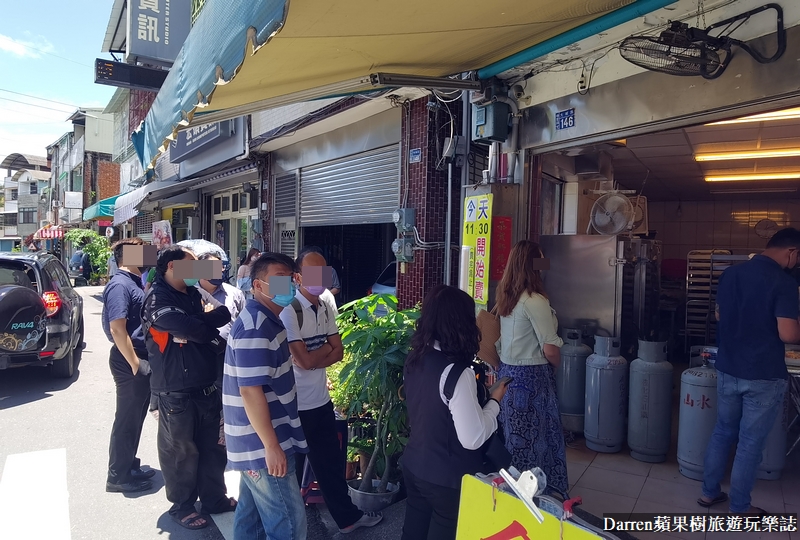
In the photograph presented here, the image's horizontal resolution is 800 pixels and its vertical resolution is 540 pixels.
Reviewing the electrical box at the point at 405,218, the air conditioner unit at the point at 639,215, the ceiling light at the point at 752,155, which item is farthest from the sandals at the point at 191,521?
the ceiling light at the point at 752,155

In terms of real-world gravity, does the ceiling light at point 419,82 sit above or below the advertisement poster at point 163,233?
above

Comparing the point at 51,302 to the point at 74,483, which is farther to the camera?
the point at 51,302

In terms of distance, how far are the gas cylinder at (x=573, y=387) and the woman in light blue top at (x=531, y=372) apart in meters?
1.55

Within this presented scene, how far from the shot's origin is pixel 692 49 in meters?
3.00

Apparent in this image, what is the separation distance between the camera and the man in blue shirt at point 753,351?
3.45 m

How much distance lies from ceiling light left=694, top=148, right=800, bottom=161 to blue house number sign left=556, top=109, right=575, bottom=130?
397 cm

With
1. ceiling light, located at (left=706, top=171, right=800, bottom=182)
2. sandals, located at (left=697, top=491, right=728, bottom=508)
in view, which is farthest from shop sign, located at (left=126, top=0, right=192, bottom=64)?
sandals, located at (left=697, top=491, right=728, bottom=508)

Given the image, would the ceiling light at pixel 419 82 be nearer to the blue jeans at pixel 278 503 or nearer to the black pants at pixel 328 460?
the black pants at pixel 328 460

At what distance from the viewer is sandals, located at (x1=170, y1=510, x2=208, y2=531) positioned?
3695 mm

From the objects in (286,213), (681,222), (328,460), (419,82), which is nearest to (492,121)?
(419,82)

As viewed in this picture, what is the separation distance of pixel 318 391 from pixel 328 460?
1.50 feet

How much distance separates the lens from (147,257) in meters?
4.55

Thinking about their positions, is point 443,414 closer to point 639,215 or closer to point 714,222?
point 639,215

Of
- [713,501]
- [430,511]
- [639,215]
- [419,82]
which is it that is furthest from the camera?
[639,215]
